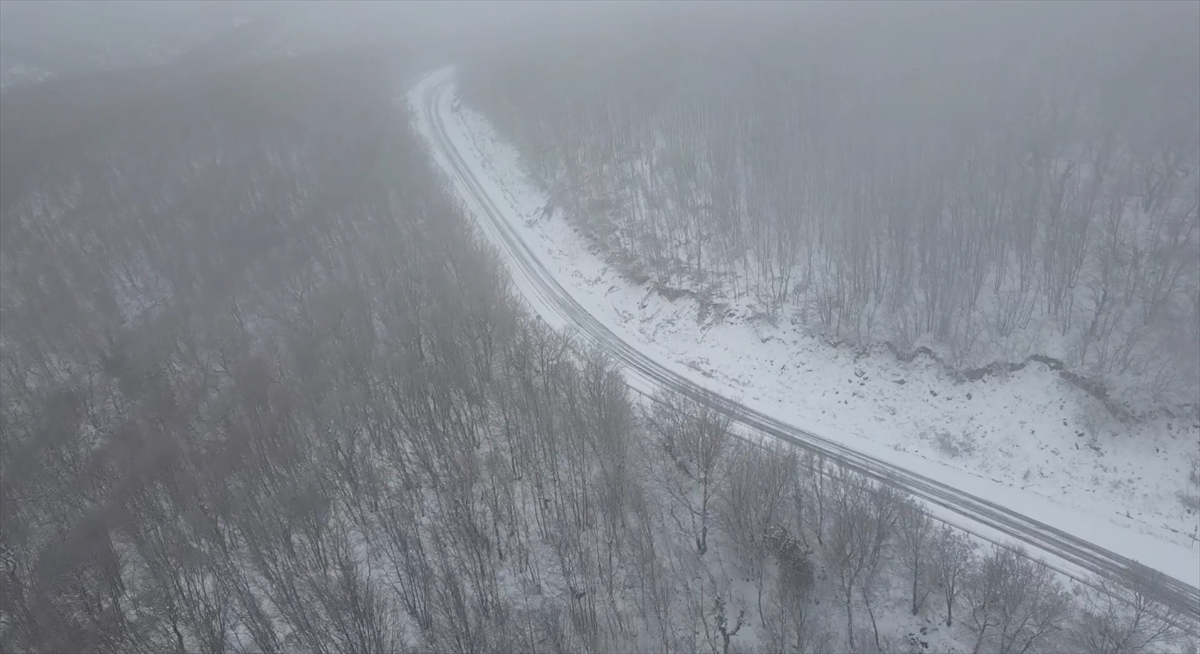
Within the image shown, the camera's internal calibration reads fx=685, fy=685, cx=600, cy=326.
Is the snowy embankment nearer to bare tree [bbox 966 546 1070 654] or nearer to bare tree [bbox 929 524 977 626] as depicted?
bare tree [bbox 929 524 977 626]

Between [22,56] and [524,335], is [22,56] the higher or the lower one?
the higher one

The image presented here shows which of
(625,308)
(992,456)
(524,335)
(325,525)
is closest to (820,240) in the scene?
(625,308)

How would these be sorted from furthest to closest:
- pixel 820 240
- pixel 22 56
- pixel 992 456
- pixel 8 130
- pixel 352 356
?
1. pixel 22 56
2. pixel 8 130
3. pixel 820 240
4. pixel 352 356
5. pixel 992 456

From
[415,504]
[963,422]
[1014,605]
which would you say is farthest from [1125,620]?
[415,504]

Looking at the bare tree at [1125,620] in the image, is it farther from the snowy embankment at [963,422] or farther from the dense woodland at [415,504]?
the snowy embankment at [963,422]

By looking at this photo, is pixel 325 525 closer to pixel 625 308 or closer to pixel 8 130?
pixel 625 308

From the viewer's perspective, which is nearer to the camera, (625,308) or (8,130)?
(625,308)

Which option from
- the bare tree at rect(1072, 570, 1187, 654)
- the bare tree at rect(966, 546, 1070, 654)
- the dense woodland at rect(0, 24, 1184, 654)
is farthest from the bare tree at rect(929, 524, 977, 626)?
the bare tree at rect(1072, 570, 1187, 654)

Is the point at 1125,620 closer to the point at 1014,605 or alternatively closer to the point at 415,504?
the point at 1014,605
